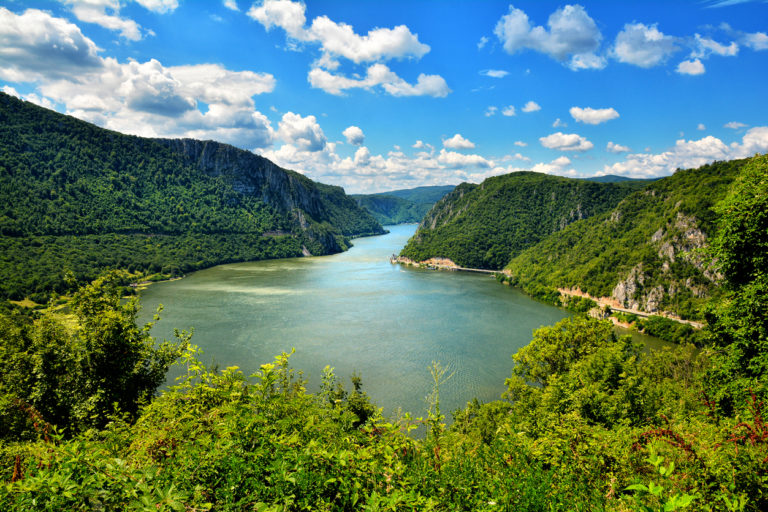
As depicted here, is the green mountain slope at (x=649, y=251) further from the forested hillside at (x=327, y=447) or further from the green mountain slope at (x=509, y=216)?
the forested hillside at (x=327, y=447)

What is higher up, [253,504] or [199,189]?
[199,189]

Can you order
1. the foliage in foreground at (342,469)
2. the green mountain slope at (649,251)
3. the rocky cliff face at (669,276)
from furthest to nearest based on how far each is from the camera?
1. the green mountain slope at (649,251)
2. the rocky cliff face at (669,276)
3. the foliage in foreground at (342,469)

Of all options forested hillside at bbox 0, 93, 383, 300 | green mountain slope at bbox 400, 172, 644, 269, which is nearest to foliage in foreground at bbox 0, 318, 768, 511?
forested hillside at bbox 0, 93, 383, 300

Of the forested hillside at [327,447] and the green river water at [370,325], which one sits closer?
the forested hillside at [327,447]

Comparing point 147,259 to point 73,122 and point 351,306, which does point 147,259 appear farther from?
point 73,122

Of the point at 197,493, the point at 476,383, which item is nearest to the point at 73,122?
the point at 476,383

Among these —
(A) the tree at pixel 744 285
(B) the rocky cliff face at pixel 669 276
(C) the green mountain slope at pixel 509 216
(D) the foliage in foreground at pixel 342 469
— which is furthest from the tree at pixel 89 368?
(C) the green mountain slope at pixel 509 216
